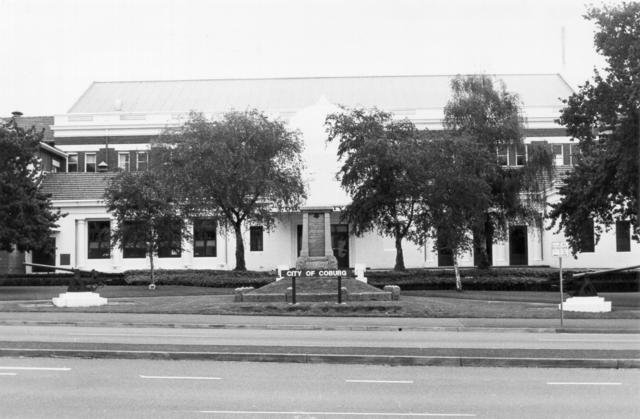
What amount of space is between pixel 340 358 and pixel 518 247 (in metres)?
42.8

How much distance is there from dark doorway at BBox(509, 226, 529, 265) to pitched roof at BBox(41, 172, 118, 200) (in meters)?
27.8

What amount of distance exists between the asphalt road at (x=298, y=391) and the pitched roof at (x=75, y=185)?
41546 mm

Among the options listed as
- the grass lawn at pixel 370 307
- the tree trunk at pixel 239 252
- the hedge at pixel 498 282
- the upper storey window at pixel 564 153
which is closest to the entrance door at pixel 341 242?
the tree trunk at pixel 239 252

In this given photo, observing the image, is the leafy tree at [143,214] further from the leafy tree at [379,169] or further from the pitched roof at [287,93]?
the pitched roof at [287,93]

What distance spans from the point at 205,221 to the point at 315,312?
807 inches

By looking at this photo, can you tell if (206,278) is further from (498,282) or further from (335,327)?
(335,327)

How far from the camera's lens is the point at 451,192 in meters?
35.8

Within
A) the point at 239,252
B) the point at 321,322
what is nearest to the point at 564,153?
the point at 239,252

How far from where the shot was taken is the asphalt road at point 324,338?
15273 millimetres

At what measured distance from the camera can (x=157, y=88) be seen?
73.1 m

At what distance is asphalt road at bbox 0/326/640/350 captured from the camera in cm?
1527

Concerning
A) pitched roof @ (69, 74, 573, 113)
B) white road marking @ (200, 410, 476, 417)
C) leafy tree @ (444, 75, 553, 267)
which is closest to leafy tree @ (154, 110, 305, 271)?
leafy tree @ (444, 75, 553, 267)

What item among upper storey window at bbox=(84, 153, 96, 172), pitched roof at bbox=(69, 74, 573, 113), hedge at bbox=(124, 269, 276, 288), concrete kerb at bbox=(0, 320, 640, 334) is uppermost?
pitched roof at bbox=(69, 74, 573, 113)

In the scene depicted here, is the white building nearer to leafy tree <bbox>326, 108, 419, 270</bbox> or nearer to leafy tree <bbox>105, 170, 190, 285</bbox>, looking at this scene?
leafy tree <bbox>326, 108, 419, 270</bbox>
